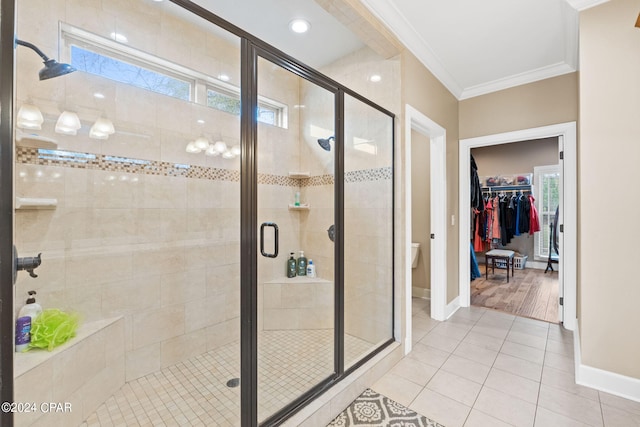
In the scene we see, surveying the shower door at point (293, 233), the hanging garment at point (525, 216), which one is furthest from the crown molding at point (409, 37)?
the hanging garment at point (525, 216)

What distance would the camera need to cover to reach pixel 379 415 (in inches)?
66.7

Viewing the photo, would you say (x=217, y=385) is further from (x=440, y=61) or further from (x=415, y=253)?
(x=440, y=61)

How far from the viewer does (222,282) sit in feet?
6.99

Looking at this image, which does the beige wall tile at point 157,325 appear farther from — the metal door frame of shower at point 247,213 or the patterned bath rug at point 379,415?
the patterned bath rug at point 379,415

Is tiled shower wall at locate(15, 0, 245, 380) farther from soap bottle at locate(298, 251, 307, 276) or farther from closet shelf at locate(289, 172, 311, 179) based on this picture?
soap bottle at locate(298, 251, 307, 276)

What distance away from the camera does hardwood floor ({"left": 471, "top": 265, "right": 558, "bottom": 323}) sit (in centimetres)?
344

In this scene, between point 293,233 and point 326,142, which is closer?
point 326,142

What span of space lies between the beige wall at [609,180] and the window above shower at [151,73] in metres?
2.33

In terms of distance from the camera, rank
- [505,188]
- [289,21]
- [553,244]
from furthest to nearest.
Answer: [505,188], [553,244], [289,21]

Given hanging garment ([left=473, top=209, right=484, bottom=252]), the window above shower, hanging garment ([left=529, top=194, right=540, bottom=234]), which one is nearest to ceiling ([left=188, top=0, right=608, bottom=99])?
the window above shower

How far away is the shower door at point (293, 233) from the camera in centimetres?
172

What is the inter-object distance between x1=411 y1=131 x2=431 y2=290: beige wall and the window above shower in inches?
85.9

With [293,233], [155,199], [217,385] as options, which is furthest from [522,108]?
[217,385]

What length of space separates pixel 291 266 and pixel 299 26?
7.17 feet
